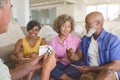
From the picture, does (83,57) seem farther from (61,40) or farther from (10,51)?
(10,51)

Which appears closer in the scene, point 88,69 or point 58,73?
point 88,69

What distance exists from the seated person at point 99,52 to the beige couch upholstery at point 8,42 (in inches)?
40.9

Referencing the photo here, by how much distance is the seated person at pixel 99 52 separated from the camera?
5.77ft

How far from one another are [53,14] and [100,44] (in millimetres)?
5809

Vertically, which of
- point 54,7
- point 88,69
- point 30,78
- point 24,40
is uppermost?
point 54,7

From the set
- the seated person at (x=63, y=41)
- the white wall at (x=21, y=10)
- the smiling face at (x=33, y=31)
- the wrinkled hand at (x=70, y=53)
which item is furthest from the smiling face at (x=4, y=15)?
the white wall at (x=21, y=10)

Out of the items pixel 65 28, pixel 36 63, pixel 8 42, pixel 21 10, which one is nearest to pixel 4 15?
pixel 36 63

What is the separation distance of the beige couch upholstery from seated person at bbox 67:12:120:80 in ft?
3.41

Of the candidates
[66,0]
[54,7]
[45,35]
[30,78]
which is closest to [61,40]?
[30,78]

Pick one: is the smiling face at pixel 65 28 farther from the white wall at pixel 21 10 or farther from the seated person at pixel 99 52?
the white wall at pixel 21 10

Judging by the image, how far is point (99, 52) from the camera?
73.9 inches

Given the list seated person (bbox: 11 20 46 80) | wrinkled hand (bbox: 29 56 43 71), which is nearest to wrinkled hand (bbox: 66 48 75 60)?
seated person (bbox: 11 20 46 80)

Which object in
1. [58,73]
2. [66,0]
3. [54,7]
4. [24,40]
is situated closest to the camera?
[58,73]

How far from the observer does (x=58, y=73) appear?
2.22 metres
